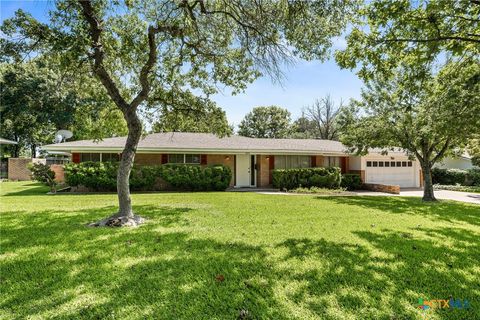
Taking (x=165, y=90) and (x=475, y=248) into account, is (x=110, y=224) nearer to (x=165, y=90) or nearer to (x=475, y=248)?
(x=165, y=90)

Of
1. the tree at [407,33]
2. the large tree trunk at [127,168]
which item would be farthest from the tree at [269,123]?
the large tree trunk at [127,168]

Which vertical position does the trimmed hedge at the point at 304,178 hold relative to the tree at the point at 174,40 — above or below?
below

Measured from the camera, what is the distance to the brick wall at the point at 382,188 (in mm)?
16453

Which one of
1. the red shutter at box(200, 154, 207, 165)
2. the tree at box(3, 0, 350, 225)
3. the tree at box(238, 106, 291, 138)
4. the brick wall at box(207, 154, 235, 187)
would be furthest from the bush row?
the tree at box(238, 106, 291, 138)

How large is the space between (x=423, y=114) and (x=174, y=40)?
9.57m

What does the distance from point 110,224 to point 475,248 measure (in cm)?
768

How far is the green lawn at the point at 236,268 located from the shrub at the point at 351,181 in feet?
35.1

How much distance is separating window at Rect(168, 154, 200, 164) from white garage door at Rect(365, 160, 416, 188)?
37.7 ft

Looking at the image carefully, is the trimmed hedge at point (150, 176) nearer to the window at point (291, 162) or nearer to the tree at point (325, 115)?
the window at point (291, 162)

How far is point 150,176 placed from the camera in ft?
47.6

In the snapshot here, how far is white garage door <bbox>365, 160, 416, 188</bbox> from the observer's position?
760 inches

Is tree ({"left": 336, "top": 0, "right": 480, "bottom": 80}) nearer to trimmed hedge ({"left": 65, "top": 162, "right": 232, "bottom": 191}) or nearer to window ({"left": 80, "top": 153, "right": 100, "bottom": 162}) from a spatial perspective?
trimmed hedge ({"left": 65, "top": 162, "right": 232, "bottom": 191})

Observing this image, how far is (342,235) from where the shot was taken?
5953 millimetres

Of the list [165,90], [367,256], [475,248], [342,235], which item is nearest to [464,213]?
[475,248]
